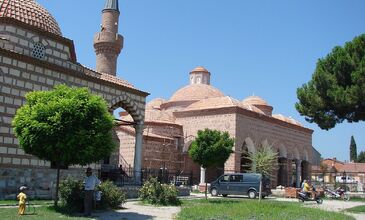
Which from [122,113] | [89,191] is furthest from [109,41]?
[89,191]

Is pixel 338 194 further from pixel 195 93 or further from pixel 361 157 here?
pixel 361 157

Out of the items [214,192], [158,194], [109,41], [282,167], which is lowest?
[214,192]

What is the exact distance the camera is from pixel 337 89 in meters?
19.7

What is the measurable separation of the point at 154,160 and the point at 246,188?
7284 mm

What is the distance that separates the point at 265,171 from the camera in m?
22.6

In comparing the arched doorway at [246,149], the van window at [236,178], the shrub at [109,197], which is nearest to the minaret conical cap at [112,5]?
the arched doorway at [246,149]

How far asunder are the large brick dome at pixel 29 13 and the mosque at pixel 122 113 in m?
0.04

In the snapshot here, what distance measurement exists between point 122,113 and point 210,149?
58.5 feet

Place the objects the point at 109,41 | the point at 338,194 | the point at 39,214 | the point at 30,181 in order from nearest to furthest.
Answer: the point at 39,214 < the point at 30,181 < the point at 338,194 < the point at 109,41

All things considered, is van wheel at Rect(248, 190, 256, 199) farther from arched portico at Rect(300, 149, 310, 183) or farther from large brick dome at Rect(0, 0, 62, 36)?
arched portico at Rect(300, 149, 310, 183)

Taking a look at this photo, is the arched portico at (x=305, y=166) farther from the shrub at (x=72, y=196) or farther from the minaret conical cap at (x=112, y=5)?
the shrub at (x=72, y=196)

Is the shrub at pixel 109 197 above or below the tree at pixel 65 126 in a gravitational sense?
below

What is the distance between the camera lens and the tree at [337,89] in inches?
747

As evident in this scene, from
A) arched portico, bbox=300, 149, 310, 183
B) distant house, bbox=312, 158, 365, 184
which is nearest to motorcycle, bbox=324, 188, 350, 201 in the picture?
arched portico, bbox=300, 149, 310, 183
